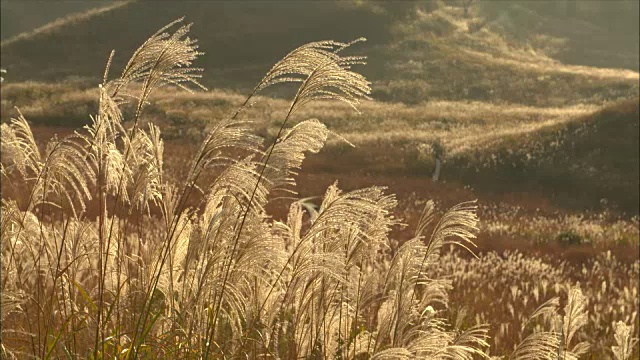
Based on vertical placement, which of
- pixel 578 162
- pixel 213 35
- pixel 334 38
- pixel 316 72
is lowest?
pixel 578 162

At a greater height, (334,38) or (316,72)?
(316,72)

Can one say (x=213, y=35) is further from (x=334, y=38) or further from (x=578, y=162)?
(x=578, y=162)

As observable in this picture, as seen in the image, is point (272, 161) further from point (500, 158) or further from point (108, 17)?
point (108, 17)

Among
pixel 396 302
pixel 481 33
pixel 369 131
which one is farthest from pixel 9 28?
pixel 396 302

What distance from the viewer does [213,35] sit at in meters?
58.1

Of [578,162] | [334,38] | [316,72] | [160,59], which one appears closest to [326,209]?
[316,72]

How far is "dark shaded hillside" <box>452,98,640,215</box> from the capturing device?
20359mm

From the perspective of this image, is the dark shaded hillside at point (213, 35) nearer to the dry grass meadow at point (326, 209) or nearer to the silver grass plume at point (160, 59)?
the dry grass meadow at point (326, 209)

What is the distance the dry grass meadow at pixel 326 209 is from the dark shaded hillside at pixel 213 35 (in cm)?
84

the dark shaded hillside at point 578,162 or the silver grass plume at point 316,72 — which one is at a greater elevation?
the silver grass plume at point 316,72

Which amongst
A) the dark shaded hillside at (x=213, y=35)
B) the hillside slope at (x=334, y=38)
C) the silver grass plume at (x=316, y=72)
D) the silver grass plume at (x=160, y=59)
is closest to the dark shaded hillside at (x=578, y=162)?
the silver grass plume at (x=316, y=72)

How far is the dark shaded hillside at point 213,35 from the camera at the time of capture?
5362 cm

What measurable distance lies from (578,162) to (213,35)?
1616 inches

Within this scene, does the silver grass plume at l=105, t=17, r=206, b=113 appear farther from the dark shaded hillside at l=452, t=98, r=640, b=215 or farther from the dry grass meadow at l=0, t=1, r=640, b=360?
the dark shaded hillside at l=452, t=98, r=640, b=215
